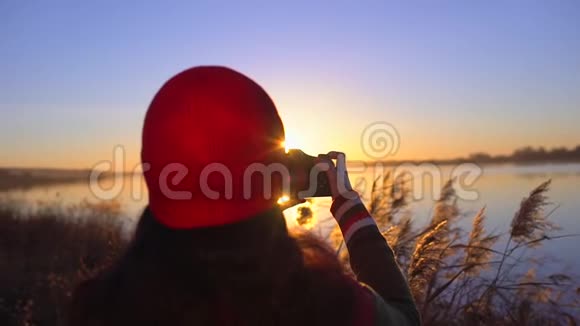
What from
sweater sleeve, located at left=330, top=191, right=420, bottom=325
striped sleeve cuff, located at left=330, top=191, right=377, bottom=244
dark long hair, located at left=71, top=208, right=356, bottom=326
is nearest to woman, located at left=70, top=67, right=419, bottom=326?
dark long hair, located at left=71, top=208, right=356, bottom=326

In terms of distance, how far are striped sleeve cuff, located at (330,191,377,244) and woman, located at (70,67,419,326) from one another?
34 cm

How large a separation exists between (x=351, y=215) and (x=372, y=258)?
0.14 m

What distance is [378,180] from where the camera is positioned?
540 centimetres

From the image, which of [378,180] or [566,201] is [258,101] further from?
[566,201]

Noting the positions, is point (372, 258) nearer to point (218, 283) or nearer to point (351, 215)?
point (351, 215)

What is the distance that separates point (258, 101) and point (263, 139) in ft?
0.29

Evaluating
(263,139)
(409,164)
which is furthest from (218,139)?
(409,164)

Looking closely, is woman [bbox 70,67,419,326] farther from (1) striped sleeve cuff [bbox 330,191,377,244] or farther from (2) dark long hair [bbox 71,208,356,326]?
(1) striped sleeve cuff [bbox 330,191,377,244]

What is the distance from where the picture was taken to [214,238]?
1273mm

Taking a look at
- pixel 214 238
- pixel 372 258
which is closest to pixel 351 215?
pixel 372 258

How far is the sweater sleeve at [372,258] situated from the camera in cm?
159

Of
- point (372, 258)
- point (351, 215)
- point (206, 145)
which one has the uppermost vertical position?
point (206, 145)

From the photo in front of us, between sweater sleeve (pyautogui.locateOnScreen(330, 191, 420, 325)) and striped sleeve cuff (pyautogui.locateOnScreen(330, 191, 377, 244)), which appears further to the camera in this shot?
striped sleeve cuff (pyautogui.locateOnScreen(330, 191, 377, 244))

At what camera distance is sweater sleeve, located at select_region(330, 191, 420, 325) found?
1.59 m
